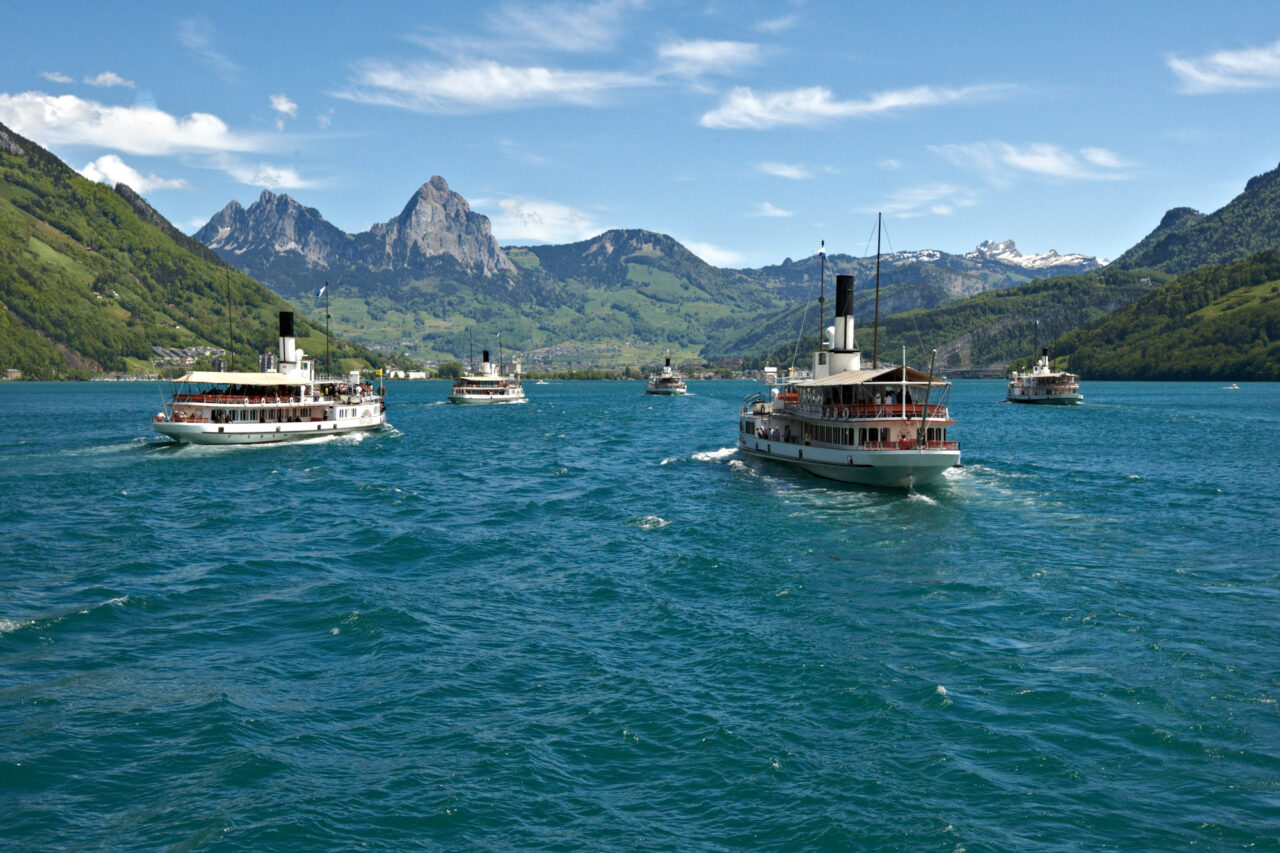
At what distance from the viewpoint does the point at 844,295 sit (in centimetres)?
7425

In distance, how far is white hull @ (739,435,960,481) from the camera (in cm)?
5962

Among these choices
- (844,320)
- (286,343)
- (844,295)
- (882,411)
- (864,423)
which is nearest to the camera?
(864,423)

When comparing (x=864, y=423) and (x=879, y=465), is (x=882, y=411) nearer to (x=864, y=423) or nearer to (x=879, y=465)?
(x=864, y=423)

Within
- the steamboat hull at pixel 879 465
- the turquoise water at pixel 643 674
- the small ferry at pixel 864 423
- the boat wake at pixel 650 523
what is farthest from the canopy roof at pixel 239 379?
the steamboat hull at pixel 879 465

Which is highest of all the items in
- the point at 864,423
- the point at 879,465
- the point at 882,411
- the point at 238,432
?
the point at 882,411

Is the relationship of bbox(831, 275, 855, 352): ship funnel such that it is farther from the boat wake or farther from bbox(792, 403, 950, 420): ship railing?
the boat wake

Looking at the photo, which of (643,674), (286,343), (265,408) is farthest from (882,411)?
(286,343)

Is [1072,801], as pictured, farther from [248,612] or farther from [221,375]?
[221,375]

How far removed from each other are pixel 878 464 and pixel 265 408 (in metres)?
73.9

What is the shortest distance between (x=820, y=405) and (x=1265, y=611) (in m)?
38.0

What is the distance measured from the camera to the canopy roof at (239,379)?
309ft

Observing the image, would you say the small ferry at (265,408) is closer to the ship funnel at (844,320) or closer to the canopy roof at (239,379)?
the canopy roof at (239,379)

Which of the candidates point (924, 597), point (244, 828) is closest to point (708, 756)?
point (244, 828)

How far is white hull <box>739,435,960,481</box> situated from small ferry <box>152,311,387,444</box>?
215 feet
